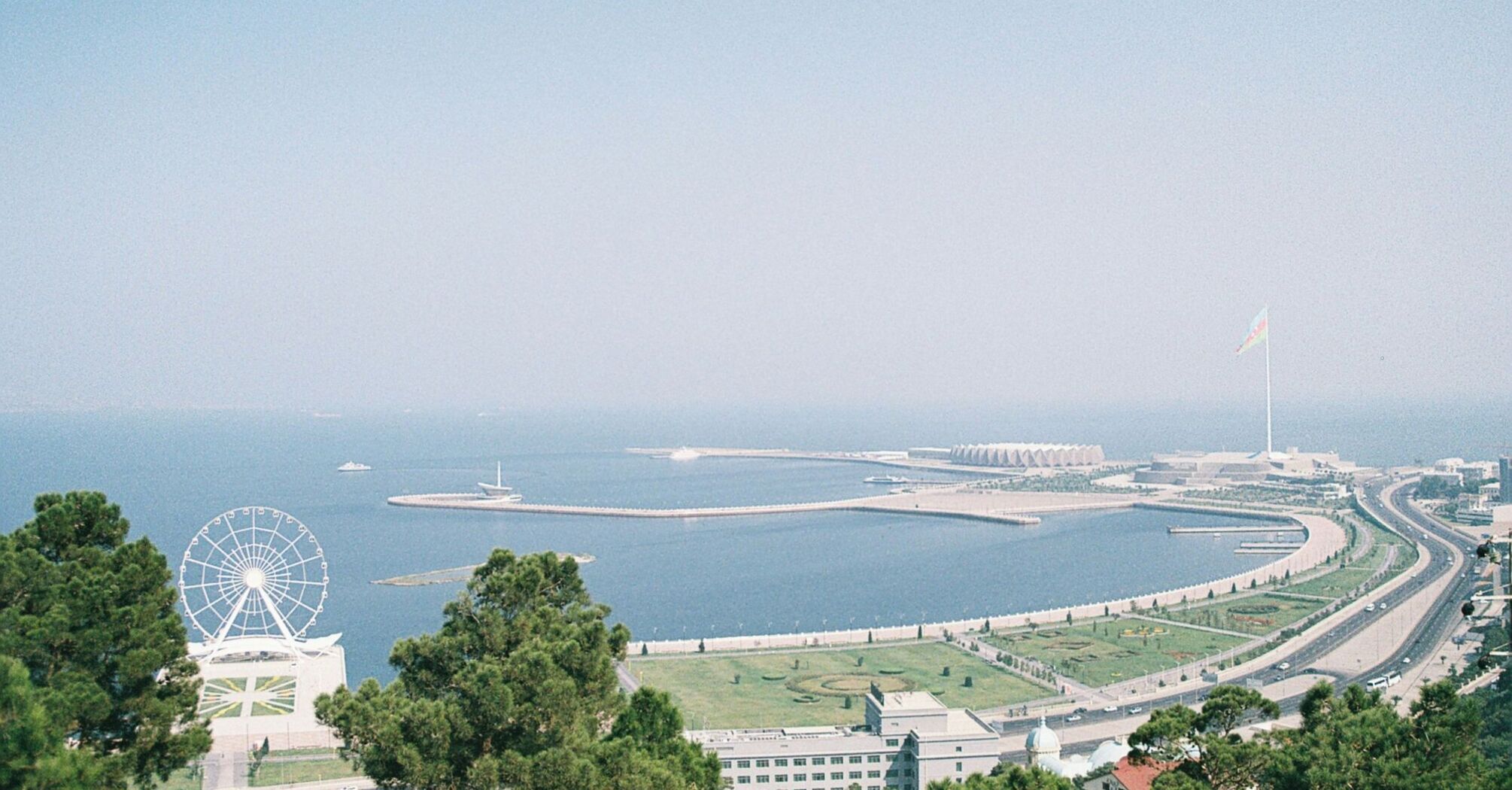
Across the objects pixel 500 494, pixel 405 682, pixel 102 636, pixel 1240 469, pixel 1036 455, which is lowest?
pixel 500 494

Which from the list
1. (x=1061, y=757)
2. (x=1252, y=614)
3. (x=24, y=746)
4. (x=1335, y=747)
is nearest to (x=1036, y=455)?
(x=1252, y=614)

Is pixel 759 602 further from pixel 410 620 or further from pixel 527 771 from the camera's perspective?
pixel 527 771

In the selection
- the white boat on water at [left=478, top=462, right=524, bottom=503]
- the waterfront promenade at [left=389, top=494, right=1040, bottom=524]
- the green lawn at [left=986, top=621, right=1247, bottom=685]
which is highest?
the white boat on water at [left=478, top=462, right=524, bottom=503]

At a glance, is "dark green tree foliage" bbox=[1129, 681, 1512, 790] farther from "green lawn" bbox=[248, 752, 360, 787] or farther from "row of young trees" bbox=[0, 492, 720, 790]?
"green lawn" bbox=[248, 752, 360, 787]

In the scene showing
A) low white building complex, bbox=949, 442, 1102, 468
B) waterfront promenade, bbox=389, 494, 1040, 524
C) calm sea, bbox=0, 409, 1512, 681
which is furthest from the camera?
low white building complex, bbox=949, 442, 1102, 468

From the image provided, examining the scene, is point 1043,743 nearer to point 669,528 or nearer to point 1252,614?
point 1252,614

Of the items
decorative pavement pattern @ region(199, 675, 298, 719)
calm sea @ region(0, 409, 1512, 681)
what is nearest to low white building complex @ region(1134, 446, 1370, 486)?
calm sea @ region(0, 409, 1512, 681)

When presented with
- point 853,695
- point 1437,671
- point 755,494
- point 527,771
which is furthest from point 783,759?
point 755,494
